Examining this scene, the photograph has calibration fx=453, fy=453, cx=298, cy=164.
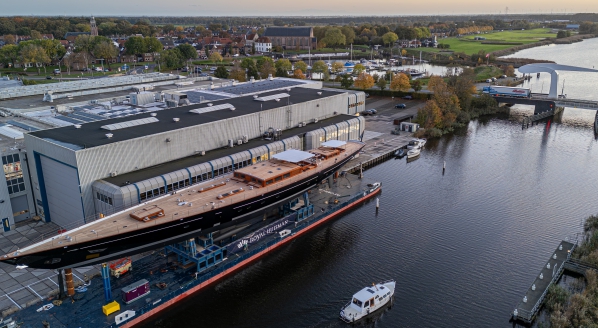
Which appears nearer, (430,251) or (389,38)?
(430,251)

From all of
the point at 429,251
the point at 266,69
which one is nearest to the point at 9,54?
the point at 266,69

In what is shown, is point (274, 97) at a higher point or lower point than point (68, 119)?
higher

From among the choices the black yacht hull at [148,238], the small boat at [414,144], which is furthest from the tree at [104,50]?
the black yacht hull at [148,238]

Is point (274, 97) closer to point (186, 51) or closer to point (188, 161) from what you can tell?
point (188, 161)

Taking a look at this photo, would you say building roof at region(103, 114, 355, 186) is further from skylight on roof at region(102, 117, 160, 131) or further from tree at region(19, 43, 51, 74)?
tree at region(19, 43, 51, 74)

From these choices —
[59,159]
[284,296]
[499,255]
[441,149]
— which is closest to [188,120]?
[59,159]

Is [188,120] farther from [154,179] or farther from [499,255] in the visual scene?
[499,255]

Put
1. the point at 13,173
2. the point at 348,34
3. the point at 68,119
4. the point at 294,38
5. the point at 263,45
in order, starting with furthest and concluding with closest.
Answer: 1. the point at 348,34
2. the point at 294,38
3. the point at 263,45
4. the point at 68,119
5. the point at 13,173

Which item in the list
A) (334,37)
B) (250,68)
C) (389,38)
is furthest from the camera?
(389,38)
